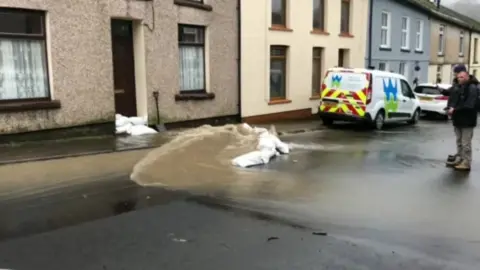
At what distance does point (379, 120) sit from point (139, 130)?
8286 mm

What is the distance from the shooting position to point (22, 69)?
1028 centimetres

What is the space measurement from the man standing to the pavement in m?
5.77

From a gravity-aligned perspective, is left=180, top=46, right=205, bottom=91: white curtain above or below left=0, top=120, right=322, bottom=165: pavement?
above

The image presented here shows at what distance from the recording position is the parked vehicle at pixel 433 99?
22.3 m

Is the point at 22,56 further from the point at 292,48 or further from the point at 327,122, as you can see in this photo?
the point at 292,48

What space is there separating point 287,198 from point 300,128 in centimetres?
924

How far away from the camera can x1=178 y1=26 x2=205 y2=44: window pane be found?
1401 centimetres

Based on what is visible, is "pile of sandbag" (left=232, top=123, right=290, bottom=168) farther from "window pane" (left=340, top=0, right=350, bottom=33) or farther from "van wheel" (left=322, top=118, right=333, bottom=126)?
"window pane" (left=340, top=0, right=350, bottom=33)

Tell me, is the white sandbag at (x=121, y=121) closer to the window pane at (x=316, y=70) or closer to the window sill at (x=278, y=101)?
the window sill at (x=278, y=101)

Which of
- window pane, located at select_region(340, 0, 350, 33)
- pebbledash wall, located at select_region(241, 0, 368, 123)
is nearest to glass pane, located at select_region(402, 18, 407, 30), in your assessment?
pebbledash wall, located at select_region(241, 0, 368, 123)

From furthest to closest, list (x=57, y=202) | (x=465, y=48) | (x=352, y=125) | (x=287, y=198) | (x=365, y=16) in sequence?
(x=465, y=48), (x=365, y=16), (x=352, y=125), (x=287, y=198), (x=57, y=202)

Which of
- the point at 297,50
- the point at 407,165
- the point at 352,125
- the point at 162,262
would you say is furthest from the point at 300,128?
the point at 162,262

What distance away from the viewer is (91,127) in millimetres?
11453

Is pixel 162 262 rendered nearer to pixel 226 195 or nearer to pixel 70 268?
pixel 70 268
